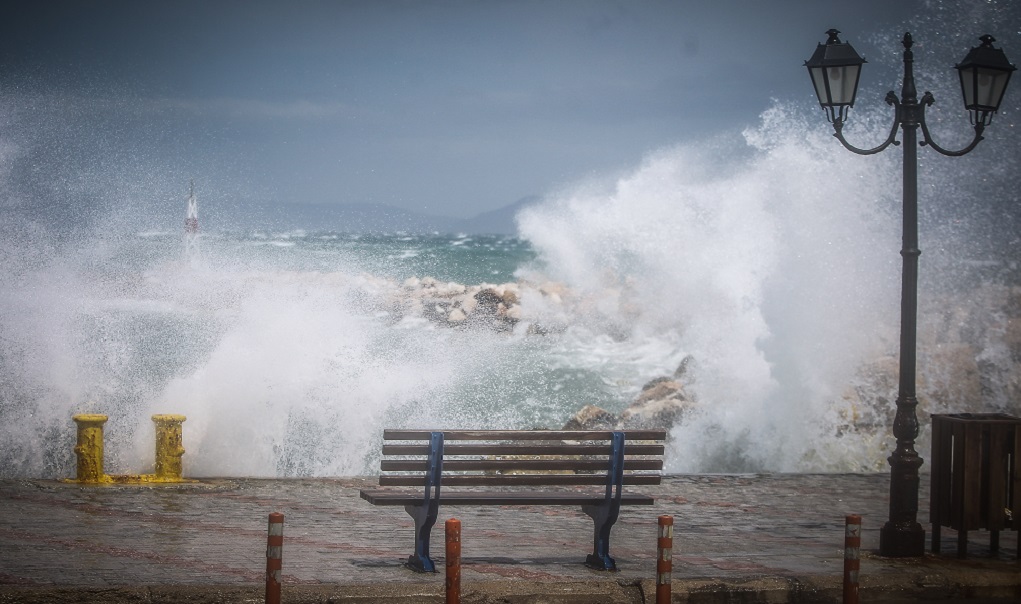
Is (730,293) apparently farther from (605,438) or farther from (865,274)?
(605,438)

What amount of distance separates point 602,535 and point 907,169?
11.0ft

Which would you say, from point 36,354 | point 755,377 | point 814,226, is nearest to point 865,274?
point 814,226

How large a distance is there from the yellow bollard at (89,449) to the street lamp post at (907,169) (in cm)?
639

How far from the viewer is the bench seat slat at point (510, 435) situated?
7114mm

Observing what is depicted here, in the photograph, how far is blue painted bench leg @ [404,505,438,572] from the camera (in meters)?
7.07

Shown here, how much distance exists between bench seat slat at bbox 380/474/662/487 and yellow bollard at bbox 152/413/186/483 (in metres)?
3.73

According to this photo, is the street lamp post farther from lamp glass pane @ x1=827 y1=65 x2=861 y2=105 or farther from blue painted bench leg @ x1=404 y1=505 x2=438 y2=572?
blue painted bench leg @ x1=404 y1=505 x2=438 y2=572

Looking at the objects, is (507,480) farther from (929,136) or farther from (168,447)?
(168,447)

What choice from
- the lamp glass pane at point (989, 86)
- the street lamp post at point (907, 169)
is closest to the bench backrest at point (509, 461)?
the street lamp post at point (907, 169)

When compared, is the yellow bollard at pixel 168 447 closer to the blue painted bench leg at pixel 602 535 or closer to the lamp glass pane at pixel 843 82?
the blue painted bench leg at pixel 602 535

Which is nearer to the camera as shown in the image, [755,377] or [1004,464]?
[1004,464]

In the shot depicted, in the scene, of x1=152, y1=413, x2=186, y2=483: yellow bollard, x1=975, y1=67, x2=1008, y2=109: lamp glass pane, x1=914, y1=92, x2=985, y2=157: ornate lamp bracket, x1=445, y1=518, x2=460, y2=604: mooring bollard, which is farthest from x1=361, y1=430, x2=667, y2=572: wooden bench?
x1=152, y1=413, x2=186, y2=483: yellow bollard

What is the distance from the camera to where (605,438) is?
759cm

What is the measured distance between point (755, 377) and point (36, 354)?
36.2ft
